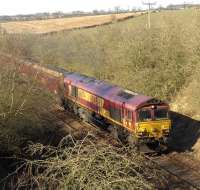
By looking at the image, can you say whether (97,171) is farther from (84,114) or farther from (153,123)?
(84,114)

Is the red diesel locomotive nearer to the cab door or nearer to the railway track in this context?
the cab door

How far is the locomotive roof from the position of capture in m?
Answer: 21.7

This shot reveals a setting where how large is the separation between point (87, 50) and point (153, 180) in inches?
1521

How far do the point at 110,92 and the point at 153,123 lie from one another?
4.14 m

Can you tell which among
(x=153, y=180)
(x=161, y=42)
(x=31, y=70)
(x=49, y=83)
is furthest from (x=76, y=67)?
(x=153, y=180)

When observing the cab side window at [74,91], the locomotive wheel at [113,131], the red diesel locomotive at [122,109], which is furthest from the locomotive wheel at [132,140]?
the cab side window at [74,91]

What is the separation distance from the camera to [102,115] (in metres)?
25.5

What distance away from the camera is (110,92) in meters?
24.9

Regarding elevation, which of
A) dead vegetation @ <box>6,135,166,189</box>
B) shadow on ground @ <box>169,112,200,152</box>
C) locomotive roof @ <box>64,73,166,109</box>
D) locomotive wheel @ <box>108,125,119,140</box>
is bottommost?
shadow on ground @ <box>169,112,200,152</box>

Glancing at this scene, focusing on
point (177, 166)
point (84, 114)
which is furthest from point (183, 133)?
point (84, 114)

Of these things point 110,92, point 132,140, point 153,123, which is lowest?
point 132,140

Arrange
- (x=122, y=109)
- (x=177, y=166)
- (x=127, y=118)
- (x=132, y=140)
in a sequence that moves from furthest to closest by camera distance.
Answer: (x=122, y=109) < (x=127, y=118) < (x=132, y=140) < (x=177, y=166)

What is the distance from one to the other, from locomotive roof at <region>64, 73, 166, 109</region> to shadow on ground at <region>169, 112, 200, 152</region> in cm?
346

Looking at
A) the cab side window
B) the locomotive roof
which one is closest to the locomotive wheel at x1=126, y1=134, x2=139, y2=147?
the locomotive roof
